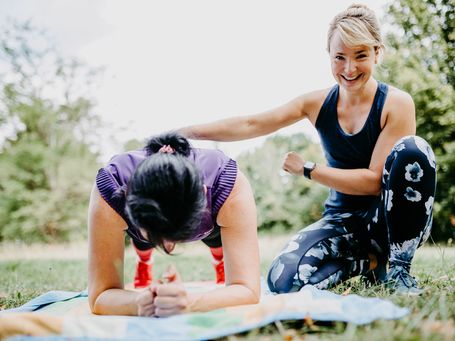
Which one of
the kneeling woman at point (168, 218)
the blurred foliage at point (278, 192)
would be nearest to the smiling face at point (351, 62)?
the kneeling woman at point (168, 218)

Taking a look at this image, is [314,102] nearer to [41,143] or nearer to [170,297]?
[170,297]

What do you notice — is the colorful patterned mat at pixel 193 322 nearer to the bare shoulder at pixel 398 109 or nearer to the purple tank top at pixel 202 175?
the purple tank top at pixel 202 175

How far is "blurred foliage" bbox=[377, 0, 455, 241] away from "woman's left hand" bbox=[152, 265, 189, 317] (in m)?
11.0

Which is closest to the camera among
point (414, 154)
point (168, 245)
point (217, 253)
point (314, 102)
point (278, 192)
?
point (168, 245)

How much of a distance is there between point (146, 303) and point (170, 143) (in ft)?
2.29

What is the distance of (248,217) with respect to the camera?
6.48ft

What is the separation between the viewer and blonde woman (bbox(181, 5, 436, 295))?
7.68 feet

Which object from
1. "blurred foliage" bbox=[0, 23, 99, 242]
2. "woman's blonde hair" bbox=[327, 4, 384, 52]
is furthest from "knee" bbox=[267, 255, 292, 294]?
Answer: "blurred foliage" bbox=[0, 23, 99, 242]

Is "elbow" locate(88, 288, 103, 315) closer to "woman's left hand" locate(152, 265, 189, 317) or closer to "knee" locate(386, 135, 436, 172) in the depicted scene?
"woman's left hand" locate(152, 265, 189, 317)

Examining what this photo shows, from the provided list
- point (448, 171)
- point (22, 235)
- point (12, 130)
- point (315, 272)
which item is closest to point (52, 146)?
point (12, 130)

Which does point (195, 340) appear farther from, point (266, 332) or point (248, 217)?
point (248, 217)

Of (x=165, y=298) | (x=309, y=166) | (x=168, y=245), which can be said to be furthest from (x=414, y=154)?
(x=165, y=298)

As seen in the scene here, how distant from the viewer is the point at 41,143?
57.1ft

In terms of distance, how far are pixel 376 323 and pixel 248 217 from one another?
2.41ft
